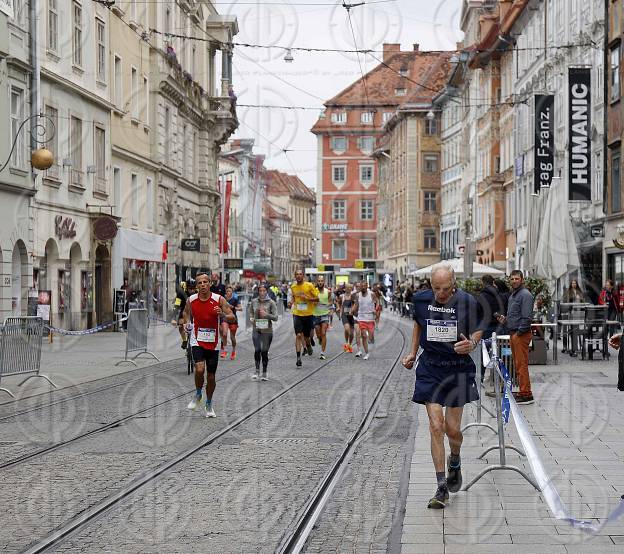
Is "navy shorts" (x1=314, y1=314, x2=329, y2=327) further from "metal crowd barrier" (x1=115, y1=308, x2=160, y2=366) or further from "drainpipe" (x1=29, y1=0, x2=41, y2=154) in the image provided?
"drainpipe" (x1=29, y1=0, x2=41, y2=154)

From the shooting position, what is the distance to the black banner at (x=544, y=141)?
4444 centimetres

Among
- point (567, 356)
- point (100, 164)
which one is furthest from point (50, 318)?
point (567, 356)

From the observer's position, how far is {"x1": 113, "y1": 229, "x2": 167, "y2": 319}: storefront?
42375mm

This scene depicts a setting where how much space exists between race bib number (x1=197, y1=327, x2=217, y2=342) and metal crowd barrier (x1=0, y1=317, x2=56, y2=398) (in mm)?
3547

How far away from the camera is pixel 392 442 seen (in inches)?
489

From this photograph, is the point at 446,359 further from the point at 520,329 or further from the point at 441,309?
the point at 520,329

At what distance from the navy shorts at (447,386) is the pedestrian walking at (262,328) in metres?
11.2

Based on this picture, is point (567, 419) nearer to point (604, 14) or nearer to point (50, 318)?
point (50, 318)

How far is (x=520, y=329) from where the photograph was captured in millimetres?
16219

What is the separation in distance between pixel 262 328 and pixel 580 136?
22.0 metres

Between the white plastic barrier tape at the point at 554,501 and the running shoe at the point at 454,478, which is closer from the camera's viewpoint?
the white plastic barrier tape at the point at 554,501

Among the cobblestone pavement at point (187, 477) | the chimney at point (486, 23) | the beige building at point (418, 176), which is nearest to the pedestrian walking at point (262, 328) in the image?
the cobblestone pavement at point (187, 477)

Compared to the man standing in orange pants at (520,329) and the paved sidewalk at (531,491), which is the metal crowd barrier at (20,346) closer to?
the paved sidewalk at (531,491)

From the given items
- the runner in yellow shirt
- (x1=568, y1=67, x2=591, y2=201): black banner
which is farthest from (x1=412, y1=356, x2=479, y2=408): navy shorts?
(x1=568, y1=67, x2=591, y2=201): black banner
